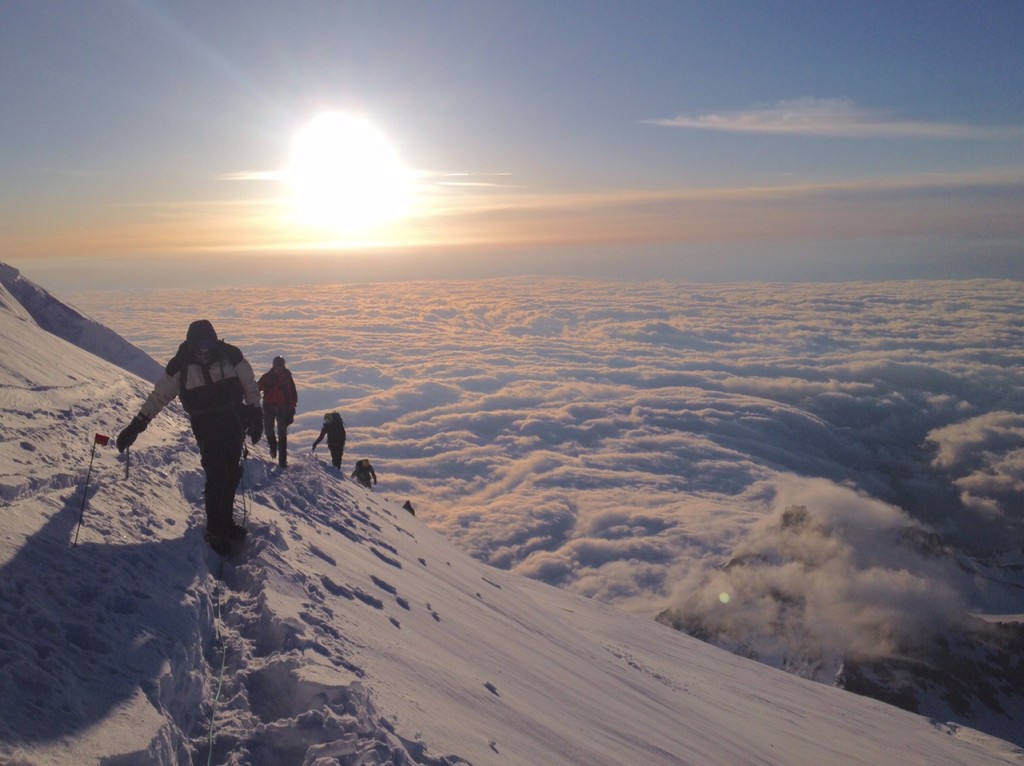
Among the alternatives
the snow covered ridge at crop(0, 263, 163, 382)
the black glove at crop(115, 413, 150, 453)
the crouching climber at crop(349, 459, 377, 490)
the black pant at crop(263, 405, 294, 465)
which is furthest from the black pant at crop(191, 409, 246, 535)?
the snow covered ridge at crop(0, 263, 163, 382)

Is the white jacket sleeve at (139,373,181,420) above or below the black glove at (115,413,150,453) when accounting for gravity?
above

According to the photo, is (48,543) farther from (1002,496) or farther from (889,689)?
(1002,496)

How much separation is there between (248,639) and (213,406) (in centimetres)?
221

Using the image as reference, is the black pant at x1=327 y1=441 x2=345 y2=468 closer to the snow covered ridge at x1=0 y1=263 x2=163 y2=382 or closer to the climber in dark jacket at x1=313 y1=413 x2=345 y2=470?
the climber in dark jacket at x1=313 y1=413 x2=345 y2=470

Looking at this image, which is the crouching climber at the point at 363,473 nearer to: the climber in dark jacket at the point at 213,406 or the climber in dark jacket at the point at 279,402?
the climber in dark jacket at the point at 279,402

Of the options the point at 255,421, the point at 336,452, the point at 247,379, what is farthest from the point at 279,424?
the point at 247,379

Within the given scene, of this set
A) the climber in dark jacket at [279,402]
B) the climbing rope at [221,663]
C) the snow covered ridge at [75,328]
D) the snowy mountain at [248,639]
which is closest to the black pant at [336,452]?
the climber in dark jacket at [279,402]

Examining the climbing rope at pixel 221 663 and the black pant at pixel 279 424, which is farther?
the black pant at pixel 279 424

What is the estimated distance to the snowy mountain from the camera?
148 inches

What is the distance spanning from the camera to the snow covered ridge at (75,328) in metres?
15.9

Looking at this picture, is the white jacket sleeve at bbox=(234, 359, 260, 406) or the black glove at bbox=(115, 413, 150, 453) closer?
the black glove at bbox=(115, 413, 150, 453)

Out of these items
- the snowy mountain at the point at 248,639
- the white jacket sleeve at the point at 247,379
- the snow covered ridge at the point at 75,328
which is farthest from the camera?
the snow covered ridge at the point at 75,328

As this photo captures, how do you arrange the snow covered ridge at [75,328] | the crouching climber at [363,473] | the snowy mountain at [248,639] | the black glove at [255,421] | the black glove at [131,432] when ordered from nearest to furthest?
the snowy mountain at [248,639], the black glove at [131,432], the black glove at [255,421], the snow covered ridge at [75,328], the crouching climber at [363,473]

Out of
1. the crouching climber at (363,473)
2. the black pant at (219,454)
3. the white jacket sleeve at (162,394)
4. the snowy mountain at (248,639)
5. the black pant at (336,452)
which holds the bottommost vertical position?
the crouching climber at (363,473)
